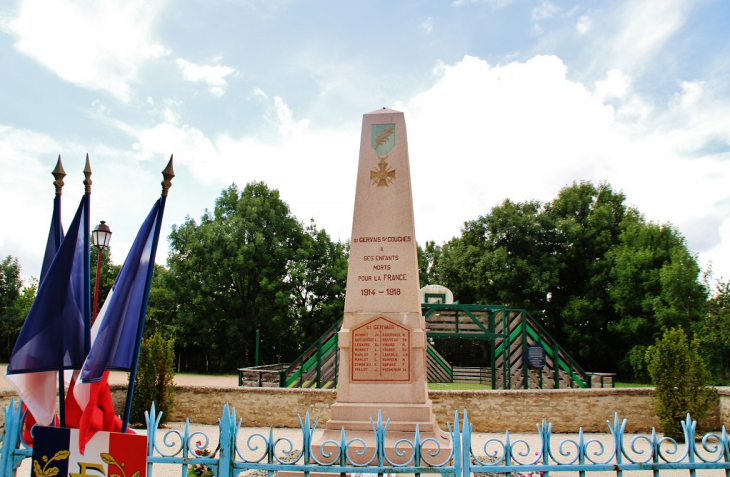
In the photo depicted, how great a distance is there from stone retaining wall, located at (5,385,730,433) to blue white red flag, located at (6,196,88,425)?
8.85 meters

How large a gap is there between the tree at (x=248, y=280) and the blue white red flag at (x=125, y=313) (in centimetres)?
2447

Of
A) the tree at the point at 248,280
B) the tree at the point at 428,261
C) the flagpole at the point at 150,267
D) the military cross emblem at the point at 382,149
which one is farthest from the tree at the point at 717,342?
the flagpole at the point at 150,267

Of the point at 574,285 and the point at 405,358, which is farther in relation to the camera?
the point at 574,285

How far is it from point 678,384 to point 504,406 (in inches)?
143

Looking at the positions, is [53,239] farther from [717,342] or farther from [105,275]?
[105,275]

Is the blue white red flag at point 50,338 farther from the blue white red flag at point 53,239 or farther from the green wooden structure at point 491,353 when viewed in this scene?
the green wooden structure at point 491,353

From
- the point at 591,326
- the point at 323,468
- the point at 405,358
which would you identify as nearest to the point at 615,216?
the point at 591,326

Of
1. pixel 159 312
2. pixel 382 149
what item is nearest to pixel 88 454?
pixel 382 149

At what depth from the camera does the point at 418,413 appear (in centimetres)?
722

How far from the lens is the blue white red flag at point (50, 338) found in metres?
3.63

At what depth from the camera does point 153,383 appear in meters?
12.0

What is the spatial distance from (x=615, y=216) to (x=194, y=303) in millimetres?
24626

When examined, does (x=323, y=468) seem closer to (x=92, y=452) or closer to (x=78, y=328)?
(x=92, y=452)

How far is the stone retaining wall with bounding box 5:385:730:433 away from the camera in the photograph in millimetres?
12195
